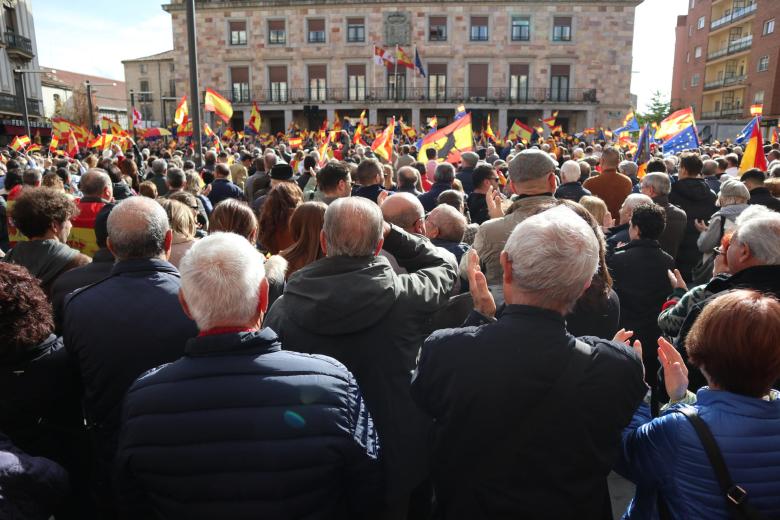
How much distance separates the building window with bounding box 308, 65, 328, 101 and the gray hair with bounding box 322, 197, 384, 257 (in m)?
37.8

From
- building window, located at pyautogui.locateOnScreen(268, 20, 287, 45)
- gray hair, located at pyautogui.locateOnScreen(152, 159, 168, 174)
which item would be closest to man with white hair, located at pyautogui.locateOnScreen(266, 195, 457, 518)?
gray hair, located at pyautogui.locateOnScreen(152, 159, 168, 174)

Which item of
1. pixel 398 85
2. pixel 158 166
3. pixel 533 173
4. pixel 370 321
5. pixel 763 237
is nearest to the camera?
pixel 370 321

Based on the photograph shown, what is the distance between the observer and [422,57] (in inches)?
1474

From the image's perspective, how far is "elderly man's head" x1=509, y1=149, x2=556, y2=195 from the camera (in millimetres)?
3412

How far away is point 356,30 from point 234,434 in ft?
130

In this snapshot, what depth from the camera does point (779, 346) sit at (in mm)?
1675

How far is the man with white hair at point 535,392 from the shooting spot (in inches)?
65.7

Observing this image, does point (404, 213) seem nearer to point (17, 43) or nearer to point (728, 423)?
point (728, 423)

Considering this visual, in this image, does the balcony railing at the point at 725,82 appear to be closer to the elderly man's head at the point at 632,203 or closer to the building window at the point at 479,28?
the building window at the point at 479,28

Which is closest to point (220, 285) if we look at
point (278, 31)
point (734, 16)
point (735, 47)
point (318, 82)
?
point (318, 82)

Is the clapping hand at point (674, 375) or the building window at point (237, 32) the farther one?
the building window at point (237, 32)

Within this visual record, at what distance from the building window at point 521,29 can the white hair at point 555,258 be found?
38.9 meters

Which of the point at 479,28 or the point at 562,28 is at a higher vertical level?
the point at 479,28

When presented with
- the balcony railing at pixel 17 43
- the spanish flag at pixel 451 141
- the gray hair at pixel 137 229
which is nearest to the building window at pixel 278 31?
the balcony railing at pixel 17 43
